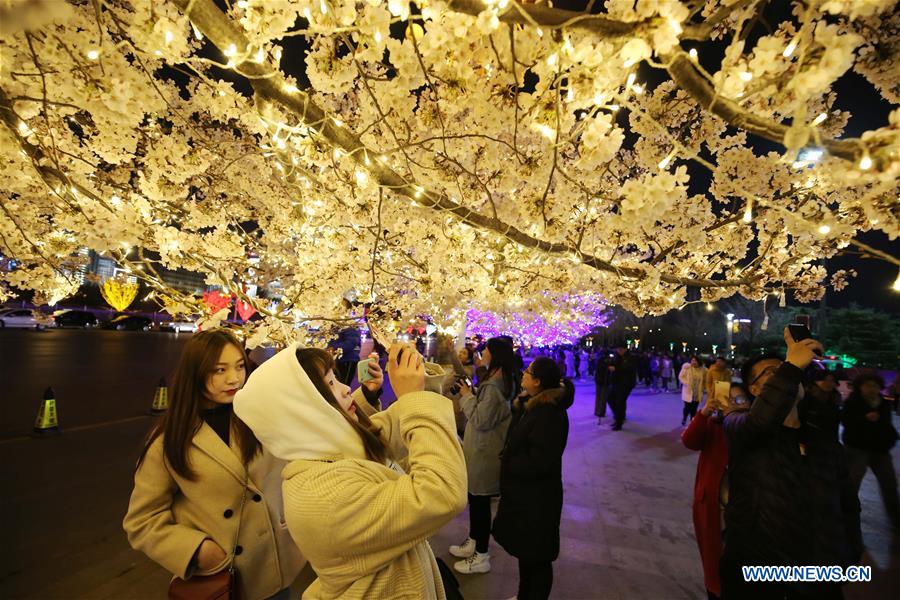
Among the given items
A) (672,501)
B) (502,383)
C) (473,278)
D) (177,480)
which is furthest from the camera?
(473,278)

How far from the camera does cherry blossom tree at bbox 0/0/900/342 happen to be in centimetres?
179

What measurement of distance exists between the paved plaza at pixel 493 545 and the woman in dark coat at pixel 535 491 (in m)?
0.65

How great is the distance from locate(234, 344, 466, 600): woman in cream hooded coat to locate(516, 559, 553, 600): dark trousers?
1.79 metres

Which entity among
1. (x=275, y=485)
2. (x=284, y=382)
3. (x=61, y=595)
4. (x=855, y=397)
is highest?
(x=284, y=382)

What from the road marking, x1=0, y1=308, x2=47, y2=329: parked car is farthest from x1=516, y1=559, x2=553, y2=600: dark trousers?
x1=0, y1=308, x2=47, y2=329: parked car

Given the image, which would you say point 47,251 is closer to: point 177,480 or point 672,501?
point 177,480

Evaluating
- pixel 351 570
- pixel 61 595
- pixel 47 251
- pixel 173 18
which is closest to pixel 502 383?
pixel 351 570

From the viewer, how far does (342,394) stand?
5.43 ft

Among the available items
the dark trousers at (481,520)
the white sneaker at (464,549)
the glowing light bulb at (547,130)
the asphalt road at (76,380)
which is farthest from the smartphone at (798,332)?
the asphalt road at (76,380)

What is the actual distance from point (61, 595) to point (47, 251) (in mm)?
3036

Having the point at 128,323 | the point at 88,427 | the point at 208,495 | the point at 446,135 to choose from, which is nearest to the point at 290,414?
the point at 208,495

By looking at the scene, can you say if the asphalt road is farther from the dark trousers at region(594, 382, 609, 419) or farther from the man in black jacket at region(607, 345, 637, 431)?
the dark trousers at region(594, 382, 609, 419)

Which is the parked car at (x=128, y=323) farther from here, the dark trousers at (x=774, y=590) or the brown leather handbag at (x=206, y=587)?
the dark trousers at (x=774, y=590)

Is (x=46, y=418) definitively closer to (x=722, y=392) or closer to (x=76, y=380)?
(x=76, y=380)
